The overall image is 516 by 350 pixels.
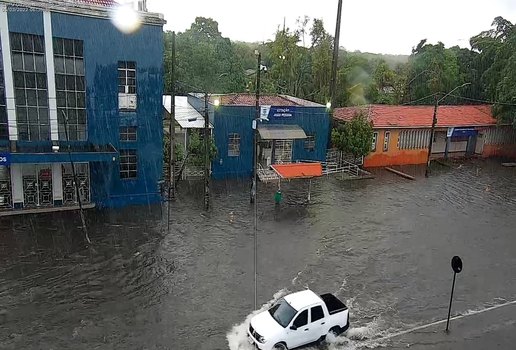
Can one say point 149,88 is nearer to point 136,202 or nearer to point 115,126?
point 115,126

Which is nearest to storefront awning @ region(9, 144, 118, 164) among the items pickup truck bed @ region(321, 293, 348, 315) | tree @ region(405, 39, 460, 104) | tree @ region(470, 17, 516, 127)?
pickup truck bed @ region(321, 293, 348, 315)

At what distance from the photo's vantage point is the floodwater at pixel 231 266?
13281 millimetres

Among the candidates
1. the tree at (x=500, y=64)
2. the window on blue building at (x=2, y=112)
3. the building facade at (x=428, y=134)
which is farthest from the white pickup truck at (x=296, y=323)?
the tree at (x=500, y=64)

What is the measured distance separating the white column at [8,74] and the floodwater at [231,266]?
3974mm

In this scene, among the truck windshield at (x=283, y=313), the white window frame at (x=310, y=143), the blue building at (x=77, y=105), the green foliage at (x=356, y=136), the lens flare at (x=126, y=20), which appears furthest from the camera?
the white window frame at (x=310, y=143)

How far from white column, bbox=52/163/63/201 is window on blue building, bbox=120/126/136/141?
3.18m

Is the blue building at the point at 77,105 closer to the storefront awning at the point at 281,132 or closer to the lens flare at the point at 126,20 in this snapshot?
the lens flare at the point at 126,20

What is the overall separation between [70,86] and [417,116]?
25.6 meters

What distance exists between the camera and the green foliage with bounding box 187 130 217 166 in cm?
2705

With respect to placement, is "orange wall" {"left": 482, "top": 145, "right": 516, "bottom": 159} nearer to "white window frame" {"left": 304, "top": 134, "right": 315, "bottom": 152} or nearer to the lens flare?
"white window frame" {"left": 304, "top": 134, "right": 315, "bottom": 152}

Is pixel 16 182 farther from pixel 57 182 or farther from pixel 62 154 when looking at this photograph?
pixel 62 154

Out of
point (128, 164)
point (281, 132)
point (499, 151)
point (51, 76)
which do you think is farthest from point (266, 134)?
point (499, 151)

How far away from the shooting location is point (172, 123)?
77.8 ft

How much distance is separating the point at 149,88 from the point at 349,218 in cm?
1137
